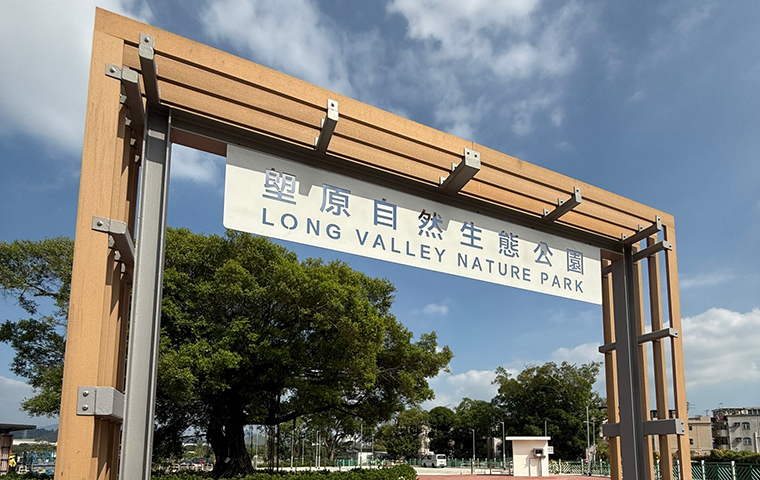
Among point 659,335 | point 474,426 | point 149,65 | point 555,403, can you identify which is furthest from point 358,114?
point 474,426

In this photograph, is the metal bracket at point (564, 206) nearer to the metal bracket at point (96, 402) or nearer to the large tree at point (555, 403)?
the metal bracket at point (96, 402)

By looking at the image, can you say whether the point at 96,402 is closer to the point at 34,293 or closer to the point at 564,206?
the point at 564,206

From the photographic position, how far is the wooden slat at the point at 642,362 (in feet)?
11.9

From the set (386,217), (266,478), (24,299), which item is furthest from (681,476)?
(24,299)

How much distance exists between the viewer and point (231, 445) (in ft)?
54.3

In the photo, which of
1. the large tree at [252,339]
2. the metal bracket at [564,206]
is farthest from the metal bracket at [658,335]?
the large tree at [252,339]

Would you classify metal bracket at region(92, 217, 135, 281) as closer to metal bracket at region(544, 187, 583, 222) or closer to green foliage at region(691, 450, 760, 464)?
metal bracket at region(544, 187, 583, 222)

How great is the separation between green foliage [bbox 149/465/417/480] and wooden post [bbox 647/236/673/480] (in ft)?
34.5

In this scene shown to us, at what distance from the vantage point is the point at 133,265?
245 centimetres

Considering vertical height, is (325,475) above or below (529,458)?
above

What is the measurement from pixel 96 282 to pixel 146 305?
0.89 ft

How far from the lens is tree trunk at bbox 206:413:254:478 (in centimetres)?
1625

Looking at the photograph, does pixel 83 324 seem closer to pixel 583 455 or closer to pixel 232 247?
pixel 232 247

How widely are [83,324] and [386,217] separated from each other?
59.2 inches
